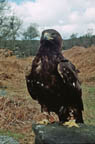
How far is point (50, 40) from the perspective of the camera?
14.1 feet

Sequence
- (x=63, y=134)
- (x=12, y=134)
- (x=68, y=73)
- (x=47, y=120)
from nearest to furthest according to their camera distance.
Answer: (x=63, y=134)
(x=68, y=73)
(x=47, y=120)
(x=12, y=134)

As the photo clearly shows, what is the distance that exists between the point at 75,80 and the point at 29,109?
6098 millimetres

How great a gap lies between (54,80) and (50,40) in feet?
2.04

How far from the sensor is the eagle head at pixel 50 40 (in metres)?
4.29

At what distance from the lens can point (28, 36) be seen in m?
65.1

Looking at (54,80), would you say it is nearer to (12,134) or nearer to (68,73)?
(68,73)

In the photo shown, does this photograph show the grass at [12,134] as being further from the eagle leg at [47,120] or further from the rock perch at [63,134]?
the rock perch at [63,134]

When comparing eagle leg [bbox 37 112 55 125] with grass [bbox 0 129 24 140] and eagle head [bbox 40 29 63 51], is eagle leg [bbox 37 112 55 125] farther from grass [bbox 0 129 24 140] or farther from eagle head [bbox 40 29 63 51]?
grass [bbox 0 129 24 140]

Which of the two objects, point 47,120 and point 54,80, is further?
point 47,120

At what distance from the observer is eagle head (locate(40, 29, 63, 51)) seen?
429 centimetres

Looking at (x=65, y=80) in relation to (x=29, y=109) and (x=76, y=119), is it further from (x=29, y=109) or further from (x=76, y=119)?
(x=29, y=109)

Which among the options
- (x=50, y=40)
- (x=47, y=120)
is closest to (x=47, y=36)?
(x=50, y=40)

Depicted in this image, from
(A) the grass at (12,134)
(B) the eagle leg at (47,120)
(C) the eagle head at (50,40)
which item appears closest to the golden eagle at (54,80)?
(C) the eagle head at (50,40)

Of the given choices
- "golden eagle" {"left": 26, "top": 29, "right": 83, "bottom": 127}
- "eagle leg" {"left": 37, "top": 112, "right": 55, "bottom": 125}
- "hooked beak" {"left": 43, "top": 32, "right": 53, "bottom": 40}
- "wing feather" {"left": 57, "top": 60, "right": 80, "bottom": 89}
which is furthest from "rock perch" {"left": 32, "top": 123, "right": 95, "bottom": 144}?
"hooked beak" {"left": 43, "top": 32, "right": 53, "bottom": 40}
